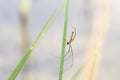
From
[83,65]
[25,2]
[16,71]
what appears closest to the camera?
[16,71]

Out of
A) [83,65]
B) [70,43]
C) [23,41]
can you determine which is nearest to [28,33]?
[23,41]

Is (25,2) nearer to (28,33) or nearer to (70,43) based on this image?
(28,33)

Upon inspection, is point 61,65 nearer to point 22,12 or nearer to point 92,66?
point 92,66

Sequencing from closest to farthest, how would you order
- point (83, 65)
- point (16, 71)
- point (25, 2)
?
point (16, 71) → point (83, 65) → point (25, 2)

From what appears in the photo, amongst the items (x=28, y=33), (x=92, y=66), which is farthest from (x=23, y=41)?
(x=92, y=66)

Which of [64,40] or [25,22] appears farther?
[25,22]

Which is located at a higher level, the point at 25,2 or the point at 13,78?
the point at 25,2

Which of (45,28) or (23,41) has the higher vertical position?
(45,28)

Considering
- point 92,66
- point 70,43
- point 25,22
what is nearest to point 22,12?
point 25,22

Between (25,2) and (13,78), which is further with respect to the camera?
(25,2)
